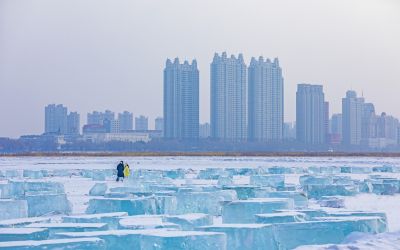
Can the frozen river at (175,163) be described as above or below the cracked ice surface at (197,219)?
above

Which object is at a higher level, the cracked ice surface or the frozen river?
the frozen river

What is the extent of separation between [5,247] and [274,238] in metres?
2.72

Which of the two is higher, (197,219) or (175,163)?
(175,163)

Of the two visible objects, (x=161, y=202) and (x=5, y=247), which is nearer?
(x=5, y=247)

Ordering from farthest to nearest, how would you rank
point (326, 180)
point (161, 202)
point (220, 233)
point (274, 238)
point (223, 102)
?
point (223, 102), point (326, 180), point (161, 202), point (274, 238), point (220, 233)

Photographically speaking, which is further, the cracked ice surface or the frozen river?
the frozen river

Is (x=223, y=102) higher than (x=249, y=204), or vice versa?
(x=223, y=102)

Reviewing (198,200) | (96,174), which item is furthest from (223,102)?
(198,200)

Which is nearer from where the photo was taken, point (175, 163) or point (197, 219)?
point (197, 219)

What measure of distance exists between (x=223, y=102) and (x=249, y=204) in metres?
87.0

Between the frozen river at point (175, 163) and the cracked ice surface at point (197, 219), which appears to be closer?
the cracked ice surface at point (197, 219)

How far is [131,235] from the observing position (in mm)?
7758

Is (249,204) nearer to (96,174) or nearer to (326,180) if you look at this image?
(326,180)

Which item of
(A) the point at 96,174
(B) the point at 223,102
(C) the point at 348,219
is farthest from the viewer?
(B) the point at 223,102
